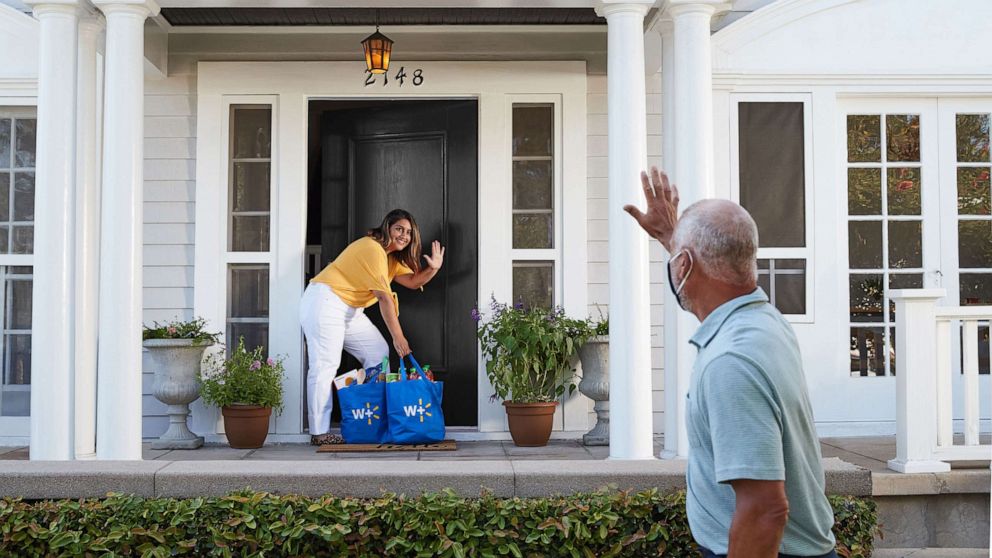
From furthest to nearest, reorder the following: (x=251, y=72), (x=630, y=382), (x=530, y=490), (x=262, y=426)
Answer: (x=251, y=72)
(x=262, y=426)
(x=630, y=382)
(x=530, y=490)

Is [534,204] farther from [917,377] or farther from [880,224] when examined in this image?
[917,377]

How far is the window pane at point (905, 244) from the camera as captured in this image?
22.4 ft

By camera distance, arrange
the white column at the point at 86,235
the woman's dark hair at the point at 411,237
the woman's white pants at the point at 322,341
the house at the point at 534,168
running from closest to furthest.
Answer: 1. the white column at the point at 86,235
2. the woman's white pants at the point at 322,341
3. the woman's dark hair at the point at 411,237
4. the house at the point at 534,168

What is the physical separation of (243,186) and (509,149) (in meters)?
1.89

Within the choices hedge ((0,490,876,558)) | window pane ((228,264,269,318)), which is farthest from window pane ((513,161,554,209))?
hedge ((0,490,876,558))

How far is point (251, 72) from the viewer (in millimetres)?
6801

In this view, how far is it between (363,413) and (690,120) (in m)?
2.79

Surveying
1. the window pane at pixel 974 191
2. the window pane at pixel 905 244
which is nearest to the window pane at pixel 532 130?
the window pane at pixel 905 244

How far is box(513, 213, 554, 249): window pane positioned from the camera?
22.6ft

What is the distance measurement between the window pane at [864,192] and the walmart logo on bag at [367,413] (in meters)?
3.54

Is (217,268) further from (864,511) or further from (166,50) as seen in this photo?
(864,511)

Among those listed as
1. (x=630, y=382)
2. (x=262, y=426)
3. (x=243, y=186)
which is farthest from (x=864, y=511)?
(x=243, y=186)

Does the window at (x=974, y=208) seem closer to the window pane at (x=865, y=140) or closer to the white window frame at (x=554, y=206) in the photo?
the window pane at (x=865, y=140)

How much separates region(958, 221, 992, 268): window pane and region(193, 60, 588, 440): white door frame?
2634 mm
